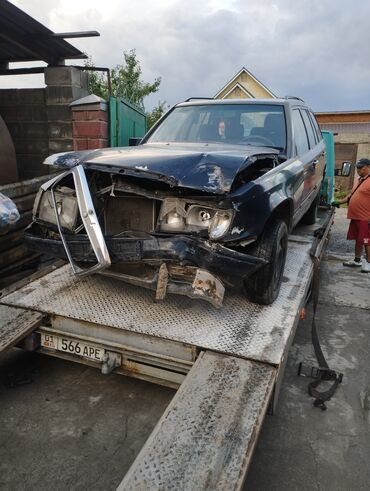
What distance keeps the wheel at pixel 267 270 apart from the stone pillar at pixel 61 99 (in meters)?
3.73

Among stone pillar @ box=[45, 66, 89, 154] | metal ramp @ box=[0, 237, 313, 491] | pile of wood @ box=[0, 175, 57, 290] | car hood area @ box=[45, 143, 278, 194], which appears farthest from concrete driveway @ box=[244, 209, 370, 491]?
stone pillar @ box=[45, 66, 89, 154]

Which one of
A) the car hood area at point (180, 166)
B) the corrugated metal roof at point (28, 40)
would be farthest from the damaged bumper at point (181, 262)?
the corrugated metal roof at point (28, 40)

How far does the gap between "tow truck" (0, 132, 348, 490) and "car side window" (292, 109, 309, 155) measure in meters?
1.43

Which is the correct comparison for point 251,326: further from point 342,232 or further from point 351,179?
point 351,179

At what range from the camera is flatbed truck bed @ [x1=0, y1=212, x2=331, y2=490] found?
1.77 meters

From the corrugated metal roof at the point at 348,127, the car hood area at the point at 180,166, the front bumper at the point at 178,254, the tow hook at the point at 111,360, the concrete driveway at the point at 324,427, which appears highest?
the corrugated metal roof at the point at 348,127

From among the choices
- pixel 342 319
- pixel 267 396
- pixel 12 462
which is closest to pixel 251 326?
pixel 267 396

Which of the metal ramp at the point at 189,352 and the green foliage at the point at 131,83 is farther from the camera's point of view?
the green foliage at the point at 131,83

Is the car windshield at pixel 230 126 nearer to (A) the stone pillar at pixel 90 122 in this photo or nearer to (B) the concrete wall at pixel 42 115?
(A) the stone pillar at pixel 90 122

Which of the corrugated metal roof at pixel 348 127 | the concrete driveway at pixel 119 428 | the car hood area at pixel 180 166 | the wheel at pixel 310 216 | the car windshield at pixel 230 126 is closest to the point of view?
the concrete driveway at pixel 119 428

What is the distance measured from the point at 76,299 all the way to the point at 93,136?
3.10 m

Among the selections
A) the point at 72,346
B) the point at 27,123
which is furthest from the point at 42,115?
the point at 72,346

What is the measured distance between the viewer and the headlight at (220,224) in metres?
2.53

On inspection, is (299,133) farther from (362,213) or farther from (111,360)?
(111,360)
